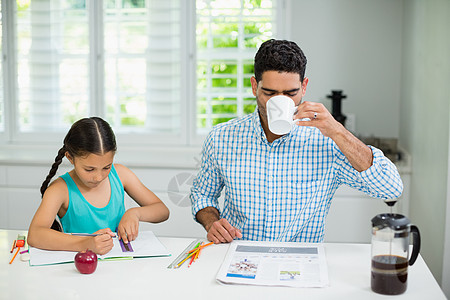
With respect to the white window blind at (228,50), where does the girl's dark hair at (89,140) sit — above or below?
below

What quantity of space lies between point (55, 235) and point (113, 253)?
197 mm

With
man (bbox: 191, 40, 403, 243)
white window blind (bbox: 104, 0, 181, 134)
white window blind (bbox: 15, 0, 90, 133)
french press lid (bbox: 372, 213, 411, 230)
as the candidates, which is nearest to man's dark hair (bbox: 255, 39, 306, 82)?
man (bbox: 191, 40, 403, 243)

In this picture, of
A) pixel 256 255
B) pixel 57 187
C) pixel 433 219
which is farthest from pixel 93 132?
pixel 433 219

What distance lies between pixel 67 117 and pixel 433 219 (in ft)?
7.65

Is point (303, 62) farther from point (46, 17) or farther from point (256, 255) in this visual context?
point (46, 17)

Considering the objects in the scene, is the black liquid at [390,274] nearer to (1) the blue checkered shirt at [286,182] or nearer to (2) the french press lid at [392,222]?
(2) the french press lid at [392,222]

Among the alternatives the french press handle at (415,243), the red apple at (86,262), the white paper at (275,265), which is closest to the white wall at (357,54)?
the white paper at (275,265)

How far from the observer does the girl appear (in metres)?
1.58

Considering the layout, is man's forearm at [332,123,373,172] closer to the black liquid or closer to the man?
the man

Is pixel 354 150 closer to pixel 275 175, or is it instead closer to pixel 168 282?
pixel 275 175

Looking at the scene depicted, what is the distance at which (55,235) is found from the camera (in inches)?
62.1

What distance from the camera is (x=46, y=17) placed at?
11.6 feet

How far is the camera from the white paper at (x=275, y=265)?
130 centimetres

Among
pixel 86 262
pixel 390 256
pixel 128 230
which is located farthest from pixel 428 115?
pixel 86 262
